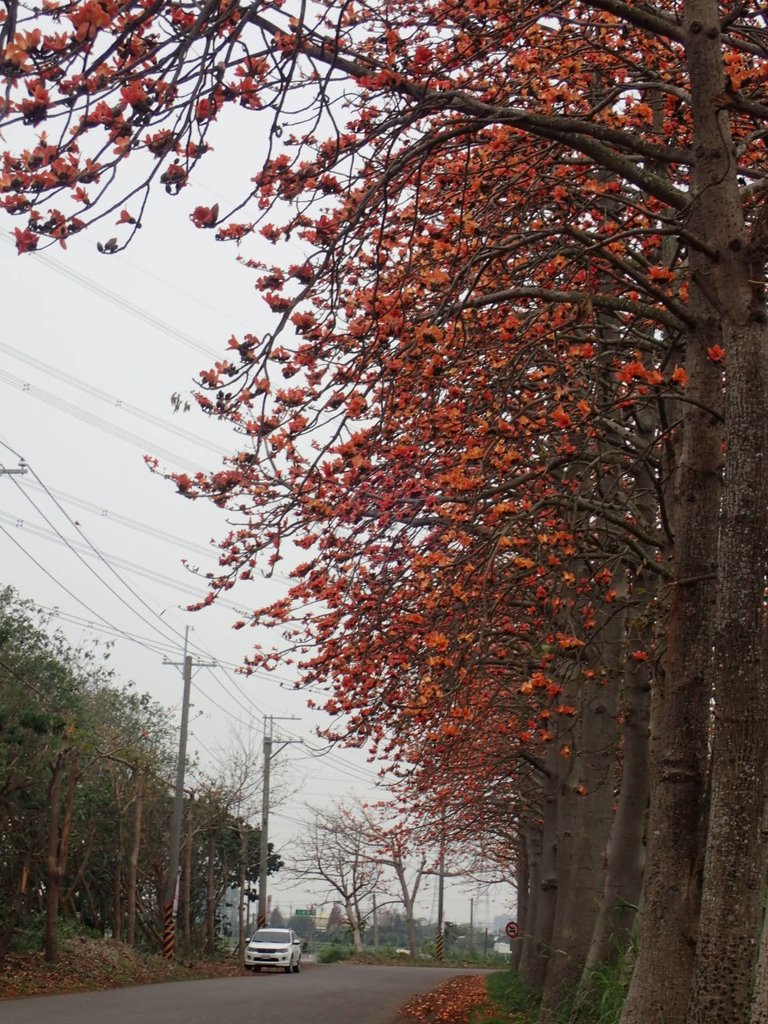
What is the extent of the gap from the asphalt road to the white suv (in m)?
6.89

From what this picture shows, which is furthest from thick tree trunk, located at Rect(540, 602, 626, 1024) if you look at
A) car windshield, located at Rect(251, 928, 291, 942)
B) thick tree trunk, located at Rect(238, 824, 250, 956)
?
thick tree trunk, located at Rect(238, 824, 250, 956)

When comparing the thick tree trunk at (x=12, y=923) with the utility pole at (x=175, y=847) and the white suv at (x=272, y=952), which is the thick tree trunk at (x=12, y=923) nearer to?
the utility pole at (x=175, y=847)

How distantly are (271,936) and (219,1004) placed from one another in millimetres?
16815

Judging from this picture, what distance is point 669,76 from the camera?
7734 mm

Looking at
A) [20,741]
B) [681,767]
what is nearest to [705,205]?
[681,767]

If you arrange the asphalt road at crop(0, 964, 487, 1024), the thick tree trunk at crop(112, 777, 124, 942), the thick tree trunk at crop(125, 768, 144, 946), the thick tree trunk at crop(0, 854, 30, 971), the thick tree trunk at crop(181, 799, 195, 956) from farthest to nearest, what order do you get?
the thick tree trunk at crop(181, 799, 195, 956) → the thick tree trunk at crop(125, 768, 144, 946) → the thick tree trunk at crop(112, 777, 124, 942) → the thick tree trunk at crop(0, 854, 30, 971) → the asphalt road at crop(0, 964, 487, 1024)

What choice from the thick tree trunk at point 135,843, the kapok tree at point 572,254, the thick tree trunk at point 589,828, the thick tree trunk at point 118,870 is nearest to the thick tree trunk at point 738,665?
the kapok tree at point 572,254

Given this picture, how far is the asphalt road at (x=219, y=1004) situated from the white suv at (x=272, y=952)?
22.6 feet

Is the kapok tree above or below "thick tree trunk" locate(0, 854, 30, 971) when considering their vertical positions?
above

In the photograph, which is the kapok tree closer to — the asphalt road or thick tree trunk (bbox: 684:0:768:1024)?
thick tree trunk (bbox: 684:0:768:1024)

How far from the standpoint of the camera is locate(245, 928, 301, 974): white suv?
101 ft

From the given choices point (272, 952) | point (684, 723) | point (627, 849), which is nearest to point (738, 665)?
point (684, 723)

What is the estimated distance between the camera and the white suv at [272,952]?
30.9 m

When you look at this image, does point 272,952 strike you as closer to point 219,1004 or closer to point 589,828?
point 219,1004
